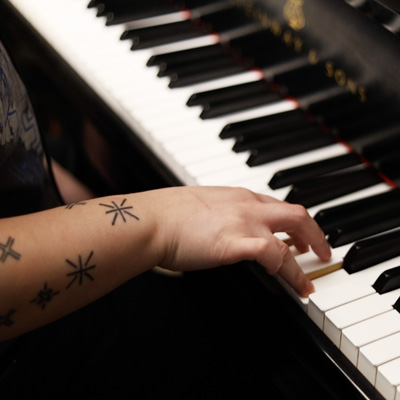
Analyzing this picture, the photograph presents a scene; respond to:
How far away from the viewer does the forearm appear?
3.01 ft

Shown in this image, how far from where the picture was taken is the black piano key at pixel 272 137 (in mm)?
1257

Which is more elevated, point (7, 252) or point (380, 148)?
point (380, 148)

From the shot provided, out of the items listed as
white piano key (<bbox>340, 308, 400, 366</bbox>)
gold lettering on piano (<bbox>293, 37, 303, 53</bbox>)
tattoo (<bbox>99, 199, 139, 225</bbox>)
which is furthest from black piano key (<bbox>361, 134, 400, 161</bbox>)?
tattoo (<bbox>99, 199, 139, 225</bbox>)

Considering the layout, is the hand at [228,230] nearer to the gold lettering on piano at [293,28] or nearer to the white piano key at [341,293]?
the white piano key at [341,293]

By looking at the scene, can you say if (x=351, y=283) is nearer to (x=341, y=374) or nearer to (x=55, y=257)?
(x=341, y=374)

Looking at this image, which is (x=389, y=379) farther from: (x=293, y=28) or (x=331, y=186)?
(x=293, y=28)

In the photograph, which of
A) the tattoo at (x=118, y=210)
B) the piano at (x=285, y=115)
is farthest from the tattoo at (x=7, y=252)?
the piano at (x=285, y=115)

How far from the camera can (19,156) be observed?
1.19 meters

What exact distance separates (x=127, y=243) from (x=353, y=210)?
36 centimetres

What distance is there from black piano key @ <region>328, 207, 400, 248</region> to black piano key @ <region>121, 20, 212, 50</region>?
2.07 feet

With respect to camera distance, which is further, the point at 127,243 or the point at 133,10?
the point at 133,10

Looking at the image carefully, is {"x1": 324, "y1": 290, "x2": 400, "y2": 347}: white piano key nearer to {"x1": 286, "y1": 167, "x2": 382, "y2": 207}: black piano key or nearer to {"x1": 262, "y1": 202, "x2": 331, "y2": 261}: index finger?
{"x1": 262, "y1": 202, "x2": 331, "y2": 261}: index finger

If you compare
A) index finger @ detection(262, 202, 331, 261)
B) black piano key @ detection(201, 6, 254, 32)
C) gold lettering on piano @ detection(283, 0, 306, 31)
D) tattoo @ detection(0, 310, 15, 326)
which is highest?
gold lettering on piano @ detection(283, 0, 306, 31)

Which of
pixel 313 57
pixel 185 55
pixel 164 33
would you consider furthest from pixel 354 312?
pixel 164 33
